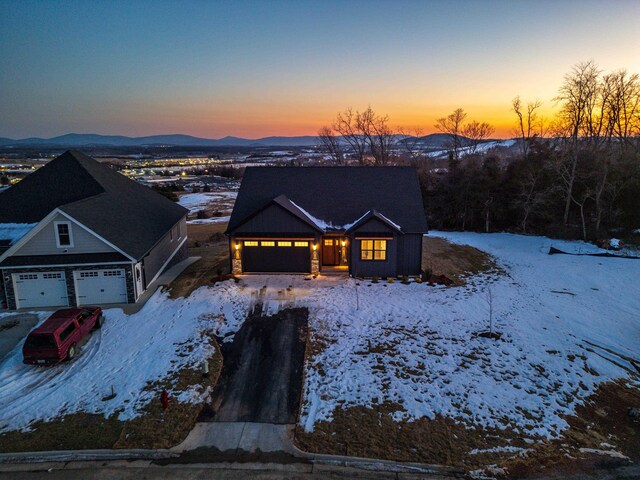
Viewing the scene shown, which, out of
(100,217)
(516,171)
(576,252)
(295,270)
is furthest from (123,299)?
(516,171)

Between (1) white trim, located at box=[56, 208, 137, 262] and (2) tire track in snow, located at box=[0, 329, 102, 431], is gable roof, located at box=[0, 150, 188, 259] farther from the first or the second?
(2) tire track in snow, located at box=[0, 329, 102, 431]

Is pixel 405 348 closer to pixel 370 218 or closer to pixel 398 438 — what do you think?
pixel 398 438

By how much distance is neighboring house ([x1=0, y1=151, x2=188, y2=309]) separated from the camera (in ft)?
63.2

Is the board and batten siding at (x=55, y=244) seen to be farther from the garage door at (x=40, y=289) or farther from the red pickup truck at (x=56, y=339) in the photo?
the red pickup truck at (x=56, y=339)

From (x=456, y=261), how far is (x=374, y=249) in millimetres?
8423

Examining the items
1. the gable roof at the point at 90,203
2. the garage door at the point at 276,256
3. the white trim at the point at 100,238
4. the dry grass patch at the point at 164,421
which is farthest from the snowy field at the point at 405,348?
the gable roof at the point at 90,203

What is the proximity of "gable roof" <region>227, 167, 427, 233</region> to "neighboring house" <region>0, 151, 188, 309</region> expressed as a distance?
5872 millimetres

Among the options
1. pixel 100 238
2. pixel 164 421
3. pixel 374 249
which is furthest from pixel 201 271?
pixel 164 421

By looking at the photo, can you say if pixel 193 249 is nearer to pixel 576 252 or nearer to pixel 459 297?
pixel 459 297

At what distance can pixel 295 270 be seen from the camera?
2456 centimetres

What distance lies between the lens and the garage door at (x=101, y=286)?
2005 cm

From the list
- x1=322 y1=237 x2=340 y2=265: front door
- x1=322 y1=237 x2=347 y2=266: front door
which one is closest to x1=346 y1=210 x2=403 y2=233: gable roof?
x1=322 y1=237 x2=347 y2=266: front door

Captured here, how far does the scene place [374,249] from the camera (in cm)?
2411

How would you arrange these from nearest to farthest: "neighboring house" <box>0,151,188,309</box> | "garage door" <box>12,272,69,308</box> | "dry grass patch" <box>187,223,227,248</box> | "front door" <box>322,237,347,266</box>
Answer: "neighboring house" <box>0,151,188,309</box>, "garage door" <box>12,272,69,308</box>, "front door" <box>322,237,347,266</box>, "dry grass patch" <box>187,223,227,248</box>
